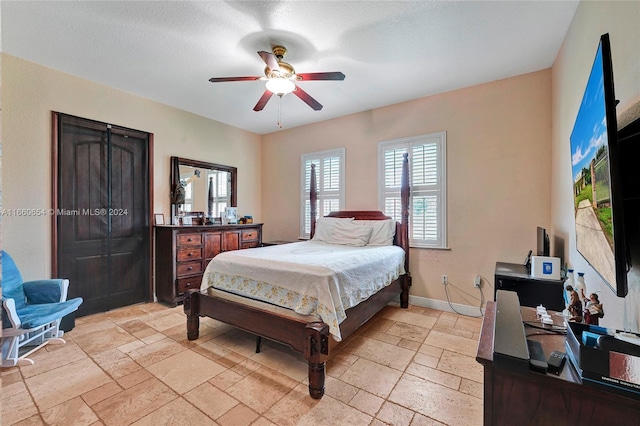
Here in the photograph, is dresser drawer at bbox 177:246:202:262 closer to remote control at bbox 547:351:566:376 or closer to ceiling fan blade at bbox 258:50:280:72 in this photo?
ceiling fan blade at bbox 258:50:280:72

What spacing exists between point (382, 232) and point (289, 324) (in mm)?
2080

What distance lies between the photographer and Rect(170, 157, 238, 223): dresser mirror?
13.4 ft

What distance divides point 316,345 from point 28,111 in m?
3.78

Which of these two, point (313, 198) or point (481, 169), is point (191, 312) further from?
point (481, 169)

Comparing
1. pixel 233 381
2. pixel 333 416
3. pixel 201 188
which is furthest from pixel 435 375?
pixel 201 188

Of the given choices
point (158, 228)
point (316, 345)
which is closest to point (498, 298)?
point (316, 345)

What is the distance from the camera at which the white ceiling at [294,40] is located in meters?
2.10

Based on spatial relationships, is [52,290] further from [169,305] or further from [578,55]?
[578,55]

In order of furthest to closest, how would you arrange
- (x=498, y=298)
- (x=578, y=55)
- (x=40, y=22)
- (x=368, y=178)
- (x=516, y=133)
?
(x=368, y=178) < (x=516, y=133) < (x=40, y=22) < (x=578, y=55) < (x=498, y=298)

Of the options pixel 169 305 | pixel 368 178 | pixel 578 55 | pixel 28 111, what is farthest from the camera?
pixel 368 178

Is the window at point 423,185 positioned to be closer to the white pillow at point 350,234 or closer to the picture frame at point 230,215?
the white pillow at point 350,234

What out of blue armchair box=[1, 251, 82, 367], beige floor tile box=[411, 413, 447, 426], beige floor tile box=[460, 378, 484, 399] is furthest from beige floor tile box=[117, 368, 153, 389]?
beige floor tile box=[460, 378, 484, 399]

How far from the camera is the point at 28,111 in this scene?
9.27 ft

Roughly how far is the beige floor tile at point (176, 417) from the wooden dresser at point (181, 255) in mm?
2103
